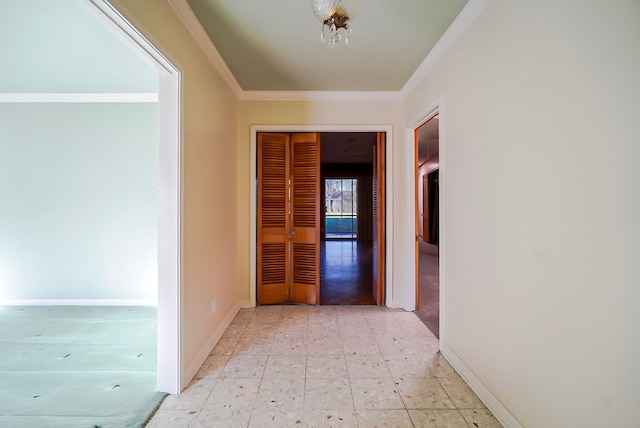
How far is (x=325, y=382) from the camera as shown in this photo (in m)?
1.87

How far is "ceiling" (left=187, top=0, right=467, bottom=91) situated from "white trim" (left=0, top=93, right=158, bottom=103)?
128 cm

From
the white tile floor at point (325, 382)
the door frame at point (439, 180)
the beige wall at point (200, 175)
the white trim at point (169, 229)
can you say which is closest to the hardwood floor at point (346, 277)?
the door frame at point (439, 180)

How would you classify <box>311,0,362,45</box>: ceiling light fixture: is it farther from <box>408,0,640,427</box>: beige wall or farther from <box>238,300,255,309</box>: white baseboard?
<box>238,300,255,309</box>: white baseboard

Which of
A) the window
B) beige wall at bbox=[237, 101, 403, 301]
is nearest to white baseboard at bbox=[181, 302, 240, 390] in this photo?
beige wall at bbox=[237, 101, 403, 301]

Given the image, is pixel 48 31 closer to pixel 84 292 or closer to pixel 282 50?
pixel 282 50

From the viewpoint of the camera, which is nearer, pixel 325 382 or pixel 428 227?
pixel 325 382

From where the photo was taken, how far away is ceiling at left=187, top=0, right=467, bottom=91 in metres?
1.82

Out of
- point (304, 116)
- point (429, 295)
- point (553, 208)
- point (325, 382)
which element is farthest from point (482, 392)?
point (304, 116)

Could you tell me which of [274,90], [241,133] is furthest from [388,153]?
[241,133]

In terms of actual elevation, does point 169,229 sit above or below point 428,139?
below

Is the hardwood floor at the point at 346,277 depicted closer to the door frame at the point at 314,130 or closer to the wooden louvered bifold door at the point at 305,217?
the wooden louvered bifold door at the point at 305,217

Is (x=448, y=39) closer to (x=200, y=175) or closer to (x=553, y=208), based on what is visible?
(x=553, y=208)

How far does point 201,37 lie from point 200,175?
1.05m

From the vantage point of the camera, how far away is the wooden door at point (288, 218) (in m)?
3.36
